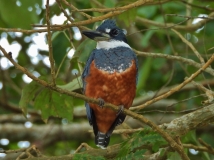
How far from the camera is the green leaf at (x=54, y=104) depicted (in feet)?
15.0

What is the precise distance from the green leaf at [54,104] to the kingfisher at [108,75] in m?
0.19

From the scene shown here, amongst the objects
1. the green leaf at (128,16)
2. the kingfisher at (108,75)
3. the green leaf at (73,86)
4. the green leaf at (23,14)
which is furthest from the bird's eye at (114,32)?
the green leaf at (23,14)

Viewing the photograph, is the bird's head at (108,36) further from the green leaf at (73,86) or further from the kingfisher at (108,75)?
the green leaf at (73,86)

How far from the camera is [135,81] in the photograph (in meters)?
4.64

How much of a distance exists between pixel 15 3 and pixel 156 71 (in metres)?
4.66

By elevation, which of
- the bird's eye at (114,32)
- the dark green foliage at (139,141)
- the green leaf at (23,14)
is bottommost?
the dark green foliage at (139,141)

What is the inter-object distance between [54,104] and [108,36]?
778 mm

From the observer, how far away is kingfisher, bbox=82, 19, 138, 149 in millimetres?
4504

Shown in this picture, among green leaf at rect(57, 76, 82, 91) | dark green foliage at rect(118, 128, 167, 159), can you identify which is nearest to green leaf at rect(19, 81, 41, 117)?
green leaf at rect(57, 76, 82, 91)

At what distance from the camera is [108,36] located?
15.9 ft

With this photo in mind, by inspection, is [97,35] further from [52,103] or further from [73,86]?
[52,103]

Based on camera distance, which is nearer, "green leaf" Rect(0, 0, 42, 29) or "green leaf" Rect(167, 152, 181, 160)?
"green leaf" Rect(0, 0, 42, 29)

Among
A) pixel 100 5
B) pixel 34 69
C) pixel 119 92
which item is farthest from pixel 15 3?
pixel 34 69

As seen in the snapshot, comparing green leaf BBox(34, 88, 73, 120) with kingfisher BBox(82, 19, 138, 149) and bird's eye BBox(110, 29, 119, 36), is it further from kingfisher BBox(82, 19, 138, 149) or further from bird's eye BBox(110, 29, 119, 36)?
bird's eye BBox(110, 29, 119, 36)
